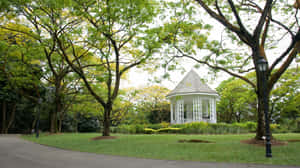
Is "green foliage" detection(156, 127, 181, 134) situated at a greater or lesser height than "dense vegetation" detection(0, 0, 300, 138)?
lesser

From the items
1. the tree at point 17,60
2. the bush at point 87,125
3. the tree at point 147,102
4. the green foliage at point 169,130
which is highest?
the tree at point 17,60

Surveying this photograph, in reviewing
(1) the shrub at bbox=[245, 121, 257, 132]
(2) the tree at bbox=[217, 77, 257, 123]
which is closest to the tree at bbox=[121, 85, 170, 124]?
(2) the tree at bbox=[217, 77, 257, 123]

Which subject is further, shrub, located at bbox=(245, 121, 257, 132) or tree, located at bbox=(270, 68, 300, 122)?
tree, located at bbox=(270, 68, 300, 122)

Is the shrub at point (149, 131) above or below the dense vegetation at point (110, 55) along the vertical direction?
below

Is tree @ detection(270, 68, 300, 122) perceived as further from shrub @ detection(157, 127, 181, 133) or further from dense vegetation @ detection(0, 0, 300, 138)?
shrub @ detection(157, 127, 181, 133)

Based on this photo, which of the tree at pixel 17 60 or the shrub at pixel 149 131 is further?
the shrub at pixel 149 131

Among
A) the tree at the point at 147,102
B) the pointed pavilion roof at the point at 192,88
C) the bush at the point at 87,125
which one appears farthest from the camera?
the bush at the point at 87,125

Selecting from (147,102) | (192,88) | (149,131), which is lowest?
(149,131)

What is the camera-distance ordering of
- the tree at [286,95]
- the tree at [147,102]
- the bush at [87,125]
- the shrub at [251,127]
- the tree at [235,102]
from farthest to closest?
the bush at [87,125], the tree at [147,102], the tree at [235,102], the tree at [286,95], the shrub at [251,127]

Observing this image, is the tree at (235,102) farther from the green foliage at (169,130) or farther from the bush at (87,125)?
the bush at (87,125)

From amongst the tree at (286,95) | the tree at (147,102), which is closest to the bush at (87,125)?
the tree at (147,102)

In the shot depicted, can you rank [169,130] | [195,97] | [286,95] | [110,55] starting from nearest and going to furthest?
[110,55], [169,130], [195,97], [286,95]

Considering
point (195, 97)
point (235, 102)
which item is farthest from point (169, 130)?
point (235, 102)

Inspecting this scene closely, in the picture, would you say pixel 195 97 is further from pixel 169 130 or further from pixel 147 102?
pixel 147 102
